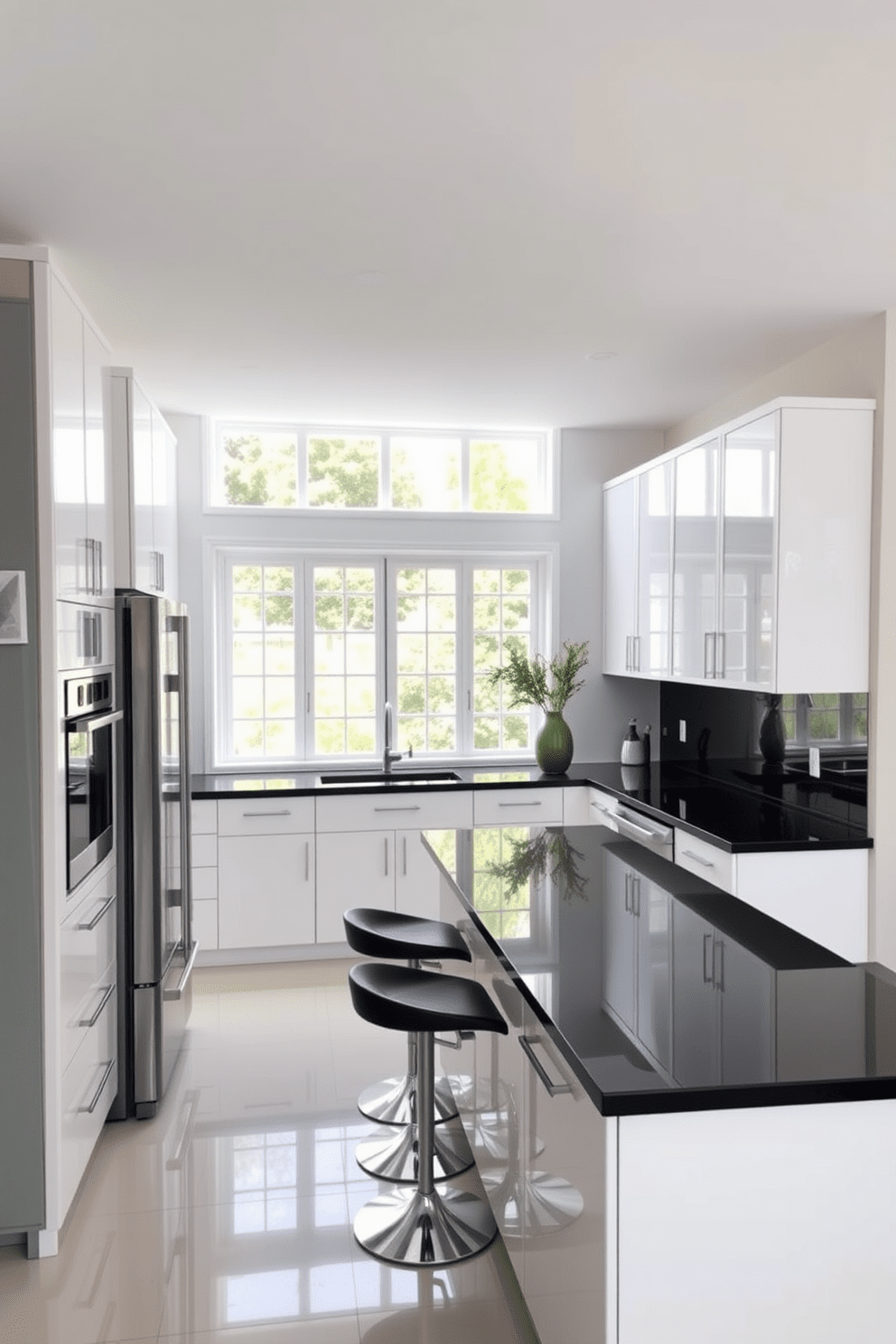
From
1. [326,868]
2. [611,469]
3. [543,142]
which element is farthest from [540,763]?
[543,142]

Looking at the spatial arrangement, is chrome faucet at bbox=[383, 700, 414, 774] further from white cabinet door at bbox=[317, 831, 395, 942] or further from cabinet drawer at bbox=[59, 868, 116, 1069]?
cabinet drawer at bbox=[59, 868, 116, 1069]

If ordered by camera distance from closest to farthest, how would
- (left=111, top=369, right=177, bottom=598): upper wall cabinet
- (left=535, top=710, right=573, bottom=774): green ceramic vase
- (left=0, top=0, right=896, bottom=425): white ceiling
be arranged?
1. (left=0, top=0, right=896, bottom=425): white ceiling
2. (left=111, top=369, right=177, bottom=598): upper wall cabinet
3. (left=535, top=710, right=573, bottom=774): green ceramic vase

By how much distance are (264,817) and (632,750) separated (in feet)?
6.77

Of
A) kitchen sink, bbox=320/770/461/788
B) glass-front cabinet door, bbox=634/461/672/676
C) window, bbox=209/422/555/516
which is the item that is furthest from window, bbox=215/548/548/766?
glass-front cabinet door, bbox=634/461/672/676

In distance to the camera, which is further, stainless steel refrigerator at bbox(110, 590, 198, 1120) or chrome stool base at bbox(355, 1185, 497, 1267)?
stainless steel refrigerator at bbox(110, 590, 198, 1120)

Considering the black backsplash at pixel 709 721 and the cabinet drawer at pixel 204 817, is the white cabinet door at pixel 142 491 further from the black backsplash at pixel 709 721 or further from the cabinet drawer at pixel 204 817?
the black backsplash at pixel 709 721

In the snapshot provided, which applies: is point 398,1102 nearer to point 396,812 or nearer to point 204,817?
point 396,812

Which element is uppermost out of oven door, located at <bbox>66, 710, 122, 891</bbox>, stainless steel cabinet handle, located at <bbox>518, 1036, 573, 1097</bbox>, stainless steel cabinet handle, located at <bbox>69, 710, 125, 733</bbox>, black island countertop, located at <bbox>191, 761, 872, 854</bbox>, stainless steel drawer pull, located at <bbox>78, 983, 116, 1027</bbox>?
stainless steel cabinet handle, located at <bbox>69, 710, 125, 733</bbox>

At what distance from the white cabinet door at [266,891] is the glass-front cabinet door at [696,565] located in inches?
80.9

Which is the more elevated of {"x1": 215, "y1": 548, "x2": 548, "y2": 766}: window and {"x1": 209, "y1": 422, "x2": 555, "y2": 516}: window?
{"x1": 209, "y1": 422, "x2": 555, "y2": 516}: window

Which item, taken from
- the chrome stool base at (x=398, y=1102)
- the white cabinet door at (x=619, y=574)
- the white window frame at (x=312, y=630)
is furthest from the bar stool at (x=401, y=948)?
the white cabinet door at (x=619, y=574)

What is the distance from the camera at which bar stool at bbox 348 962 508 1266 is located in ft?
7.92

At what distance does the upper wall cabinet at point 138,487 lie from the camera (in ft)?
11.5

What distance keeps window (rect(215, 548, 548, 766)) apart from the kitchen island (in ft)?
12.6
